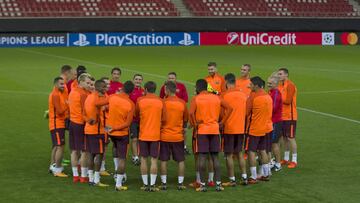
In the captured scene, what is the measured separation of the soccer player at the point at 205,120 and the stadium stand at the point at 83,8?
37.3 meters

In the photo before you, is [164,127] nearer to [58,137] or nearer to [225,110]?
[225,110]

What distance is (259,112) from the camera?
13633mm

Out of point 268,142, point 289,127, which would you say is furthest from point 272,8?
point 268,142

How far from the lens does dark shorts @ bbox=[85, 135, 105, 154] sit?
13195mm

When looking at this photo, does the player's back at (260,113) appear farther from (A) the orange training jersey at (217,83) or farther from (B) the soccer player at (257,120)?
(A) the orange training jersey at (217,83)

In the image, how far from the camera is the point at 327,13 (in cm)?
5366

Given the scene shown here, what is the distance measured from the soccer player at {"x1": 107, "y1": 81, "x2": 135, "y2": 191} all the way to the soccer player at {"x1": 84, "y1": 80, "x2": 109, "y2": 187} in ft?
1.07

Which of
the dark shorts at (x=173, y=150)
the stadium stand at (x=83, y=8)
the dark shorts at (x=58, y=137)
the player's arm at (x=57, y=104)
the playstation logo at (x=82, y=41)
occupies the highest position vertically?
the stadium stand at (x=83, y=8)

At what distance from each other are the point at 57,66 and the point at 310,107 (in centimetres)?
1550

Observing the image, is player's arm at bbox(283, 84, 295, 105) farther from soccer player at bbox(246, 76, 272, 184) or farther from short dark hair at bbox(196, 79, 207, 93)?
short dark hair at bbox(196, 79, 207, 93)

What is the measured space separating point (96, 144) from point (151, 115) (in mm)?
1246

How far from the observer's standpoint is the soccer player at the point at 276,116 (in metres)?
14.5

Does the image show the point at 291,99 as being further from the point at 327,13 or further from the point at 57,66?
the point at 327,13

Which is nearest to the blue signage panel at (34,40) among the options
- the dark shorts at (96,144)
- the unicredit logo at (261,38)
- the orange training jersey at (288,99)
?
the unicredit logo at (261,38)
